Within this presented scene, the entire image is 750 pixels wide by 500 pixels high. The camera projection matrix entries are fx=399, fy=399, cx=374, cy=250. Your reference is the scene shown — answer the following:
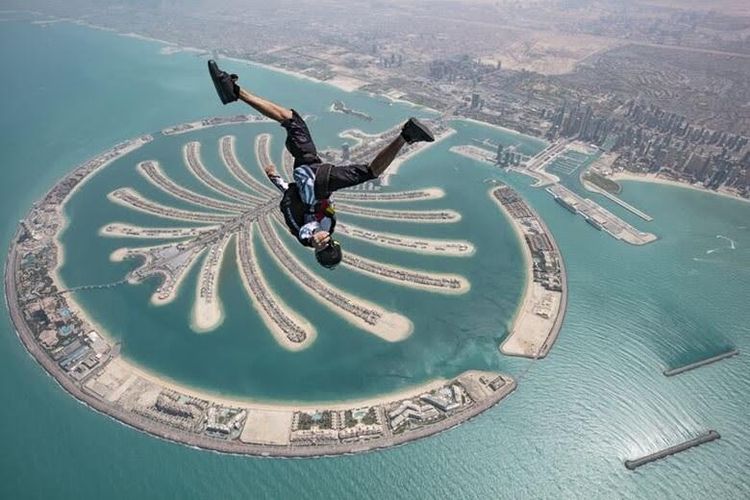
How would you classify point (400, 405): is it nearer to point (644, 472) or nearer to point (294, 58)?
point (644, 472)

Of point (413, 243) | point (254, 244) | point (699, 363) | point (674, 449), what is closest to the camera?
point (674, 449)

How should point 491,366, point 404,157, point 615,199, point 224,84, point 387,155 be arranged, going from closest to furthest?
1. point 387,155
2. point 224,84
3. point 491,366
4. point 615,199
5. point 404,157

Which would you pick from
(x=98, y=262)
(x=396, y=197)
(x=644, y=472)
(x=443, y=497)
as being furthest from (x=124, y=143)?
(x=644, y=472)

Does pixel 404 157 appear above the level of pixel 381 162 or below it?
below

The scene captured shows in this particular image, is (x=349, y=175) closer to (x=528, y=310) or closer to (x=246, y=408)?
(x=246, y=408)

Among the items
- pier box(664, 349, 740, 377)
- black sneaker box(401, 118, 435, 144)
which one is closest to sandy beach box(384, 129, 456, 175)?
pier box(664, 349, 740, 377)

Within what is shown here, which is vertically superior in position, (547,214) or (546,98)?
(546,98)

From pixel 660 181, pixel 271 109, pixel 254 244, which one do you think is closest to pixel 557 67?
pixel 660 181
